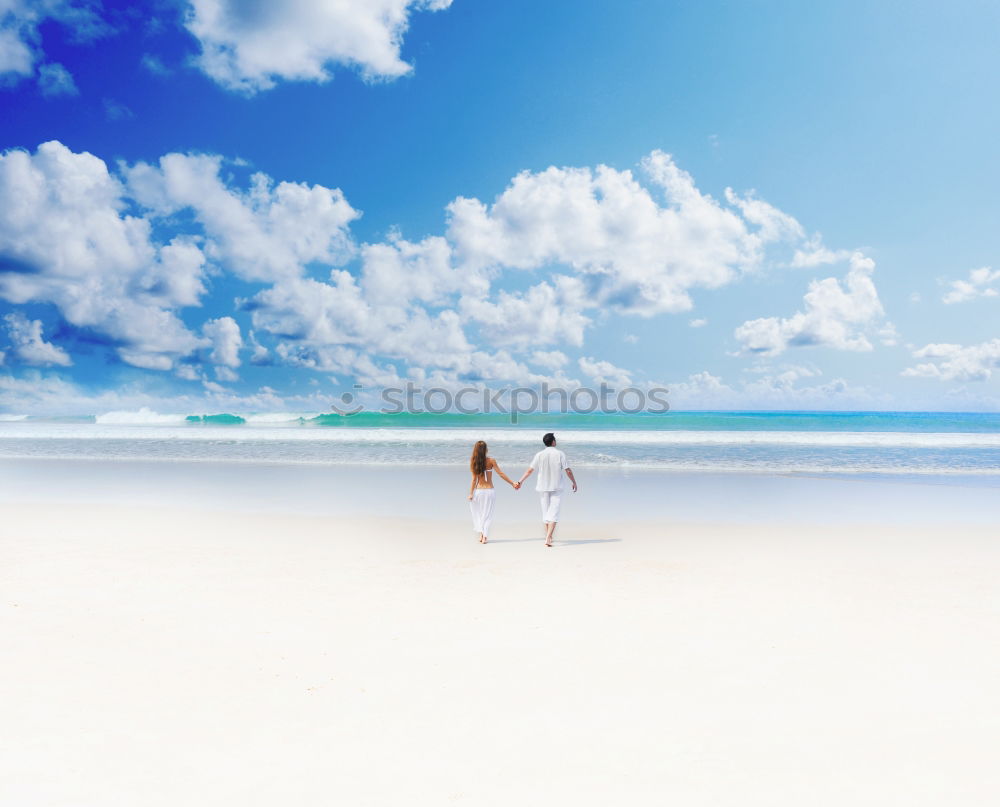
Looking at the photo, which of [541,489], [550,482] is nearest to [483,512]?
[541,489]

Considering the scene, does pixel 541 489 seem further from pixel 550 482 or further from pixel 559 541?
pixel 559 541

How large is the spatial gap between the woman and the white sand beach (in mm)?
893

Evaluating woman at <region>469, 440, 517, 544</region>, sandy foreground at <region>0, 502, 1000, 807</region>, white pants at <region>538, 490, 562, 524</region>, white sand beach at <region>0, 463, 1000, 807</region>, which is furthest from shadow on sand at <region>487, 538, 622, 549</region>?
sandy foreground at <region>0, 502, 1000, 807</region>

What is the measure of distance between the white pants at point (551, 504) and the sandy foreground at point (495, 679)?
1.08 meters

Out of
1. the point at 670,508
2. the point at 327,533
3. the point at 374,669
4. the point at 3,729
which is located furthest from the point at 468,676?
the point at 670,508

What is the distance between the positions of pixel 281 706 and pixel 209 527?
7.62 m

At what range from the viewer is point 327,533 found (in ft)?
34.3

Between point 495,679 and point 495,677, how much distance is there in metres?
0.03

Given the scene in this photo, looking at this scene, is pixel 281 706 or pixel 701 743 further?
pixel 281 706

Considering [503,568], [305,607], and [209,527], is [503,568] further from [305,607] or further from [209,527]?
[209,527]

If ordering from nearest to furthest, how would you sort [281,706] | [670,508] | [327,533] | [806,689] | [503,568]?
1. [281,706]
2. [806,689]
3. [503,568]
4. [327,533]
5. [670,508]

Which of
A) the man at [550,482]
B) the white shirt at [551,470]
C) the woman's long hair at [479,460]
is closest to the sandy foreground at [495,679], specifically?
the man at [550,482]

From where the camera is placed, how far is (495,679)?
15.6ft

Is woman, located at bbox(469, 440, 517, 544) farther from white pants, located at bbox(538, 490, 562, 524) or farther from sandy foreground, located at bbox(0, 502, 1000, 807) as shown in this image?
sandy foreground, located at bbox(0, 502, 1000, 807)
